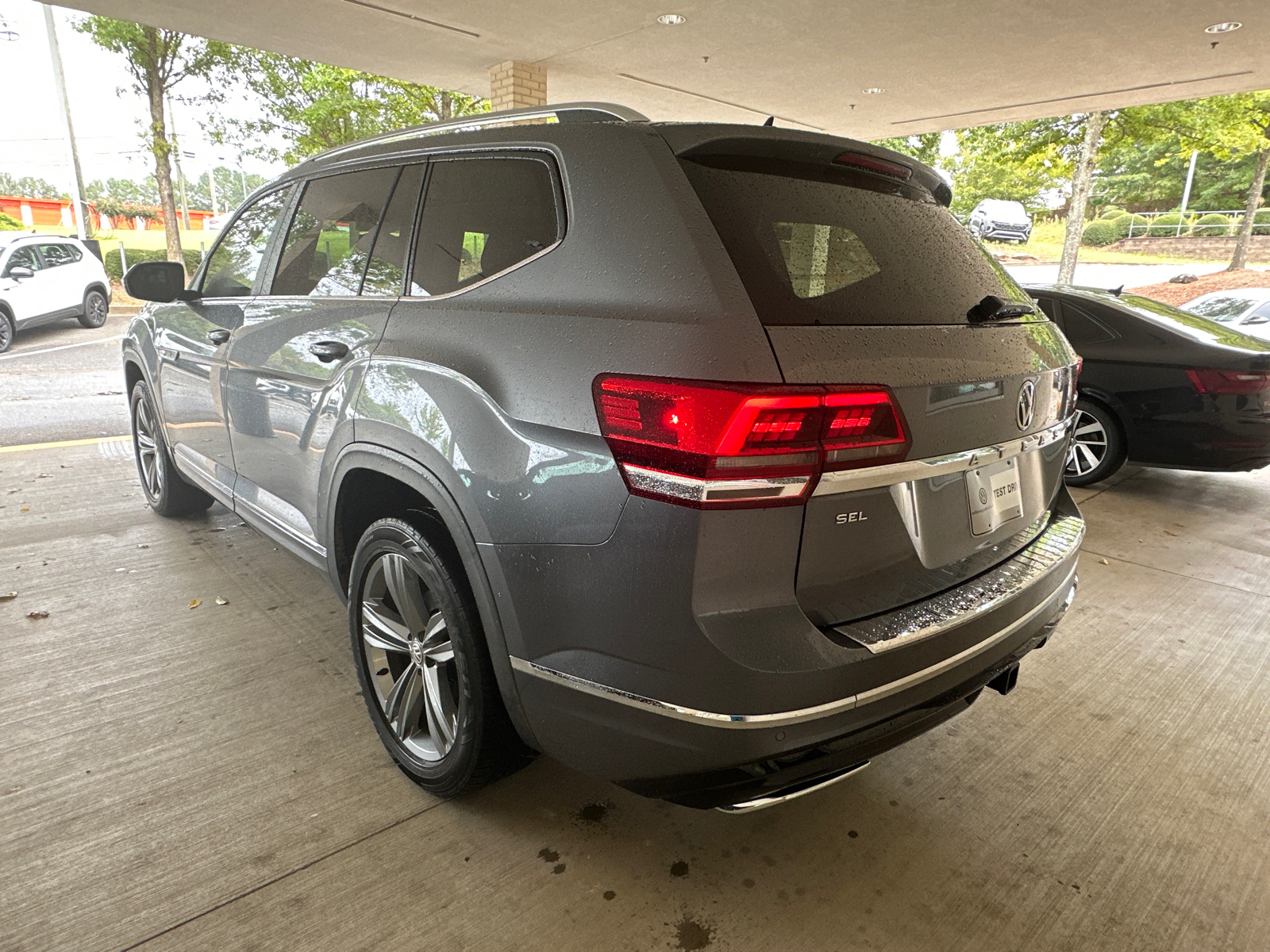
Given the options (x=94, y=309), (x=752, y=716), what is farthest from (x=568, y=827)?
(x=94, y=309)

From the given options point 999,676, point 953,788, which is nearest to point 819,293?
point 999,676

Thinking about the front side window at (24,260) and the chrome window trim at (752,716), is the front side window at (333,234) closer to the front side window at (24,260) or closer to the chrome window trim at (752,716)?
the chrome window trim at (752,716)

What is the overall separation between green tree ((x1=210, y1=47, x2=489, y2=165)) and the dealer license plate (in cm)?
1330

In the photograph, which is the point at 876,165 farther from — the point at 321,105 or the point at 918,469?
the point at 321,105

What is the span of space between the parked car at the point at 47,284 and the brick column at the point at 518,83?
9030mm

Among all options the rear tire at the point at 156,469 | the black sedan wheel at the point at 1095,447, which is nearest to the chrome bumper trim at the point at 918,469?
the rear tire at the point at 156,469

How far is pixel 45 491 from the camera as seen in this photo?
511 centimetres

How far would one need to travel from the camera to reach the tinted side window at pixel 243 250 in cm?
312

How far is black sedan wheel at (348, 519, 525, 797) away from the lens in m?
1.93

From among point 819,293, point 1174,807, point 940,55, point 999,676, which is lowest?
point 1174,807

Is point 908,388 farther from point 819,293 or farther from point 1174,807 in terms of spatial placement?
point 1174,807

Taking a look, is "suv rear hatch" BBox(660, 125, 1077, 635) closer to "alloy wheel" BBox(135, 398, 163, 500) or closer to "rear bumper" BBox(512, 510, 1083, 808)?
"rear bumper" BBox(512, 510, 1083, 808)

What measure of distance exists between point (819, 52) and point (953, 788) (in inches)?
341

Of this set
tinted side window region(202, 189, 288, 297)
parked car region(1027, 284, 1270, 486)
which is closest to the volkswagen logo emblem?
tinted side window region(202, 189, 288, 297)
